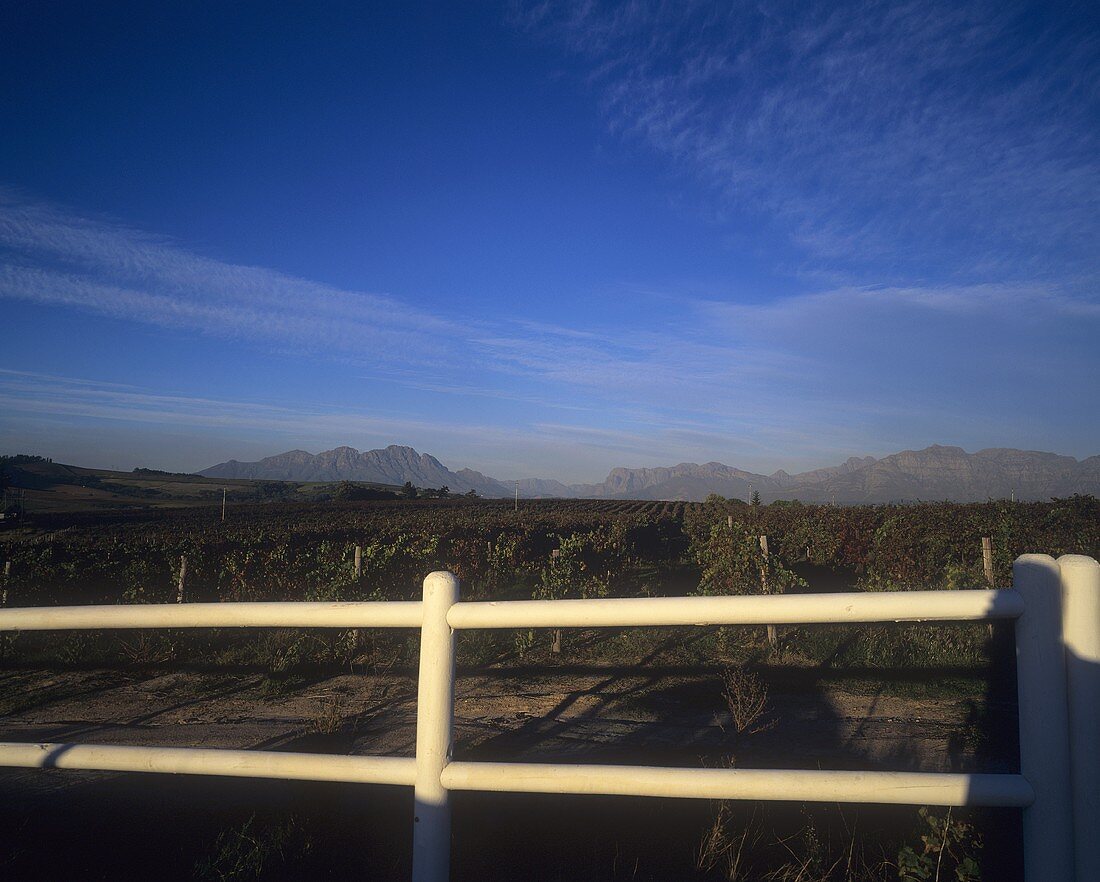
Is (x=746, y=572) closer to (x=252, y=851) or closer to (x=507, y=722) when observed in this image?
(x=507, y=722)

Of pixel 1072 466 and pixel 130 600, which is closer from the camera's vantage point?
pixel 130 600

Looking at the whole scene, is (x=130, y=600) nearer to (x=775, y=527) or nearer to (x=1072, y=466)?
(x=775, y=527)

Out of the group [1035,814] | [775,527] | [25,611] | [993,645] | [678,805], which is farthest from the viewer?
[775,527]

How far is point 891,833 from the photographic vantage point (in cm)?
252

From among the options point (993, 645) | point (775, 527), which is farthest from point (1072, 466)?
point (993, 645)

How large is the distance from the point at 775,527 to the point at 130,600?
1768 cm

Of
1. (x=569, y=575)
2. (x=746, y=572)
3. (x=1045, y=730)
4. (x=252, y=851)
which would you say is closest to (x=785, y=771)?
(x=1045, y=730)

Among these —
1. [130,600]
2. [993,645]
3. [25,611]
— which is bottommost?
[130,600]

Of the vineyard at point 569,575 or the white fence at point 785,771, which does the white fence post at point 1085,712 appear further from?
the vineyard at point 569,575

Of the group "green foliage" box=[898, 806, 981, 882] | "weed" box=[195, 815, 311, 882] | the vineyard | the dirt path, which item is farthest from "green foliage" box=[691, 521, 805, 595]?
"weed" box=[195, 815, 311, 882]

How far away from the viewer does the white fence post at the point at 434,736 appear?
4.91 ft

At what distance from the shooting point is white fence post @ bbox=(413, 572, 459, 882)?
150cm

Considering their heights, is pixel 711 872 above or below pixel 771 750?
above

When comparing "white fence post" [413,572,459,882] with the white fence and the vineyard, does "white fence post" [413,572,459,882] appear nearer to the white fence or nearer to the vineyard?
the white fence
